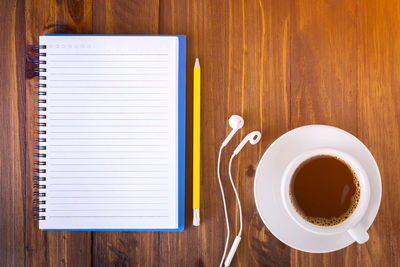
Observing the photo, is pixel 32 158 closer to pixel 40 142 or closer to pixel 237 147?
pixel 40 142

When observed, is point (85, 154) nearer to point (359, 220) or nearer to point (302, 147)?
point (302, 147)

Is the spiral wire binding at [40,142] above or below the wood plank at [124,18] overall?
below

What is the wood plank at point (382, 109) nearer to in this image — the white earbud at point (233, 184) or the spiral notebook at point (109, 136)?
the white earbud at point (233, 184)

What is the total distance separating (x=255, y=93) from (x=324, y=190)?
0.23 m

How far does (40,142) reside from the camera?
0.56 metres

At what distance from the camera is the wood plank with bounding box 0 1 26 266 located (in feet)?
1.88

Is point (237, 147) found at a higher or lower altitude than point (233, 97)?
lower

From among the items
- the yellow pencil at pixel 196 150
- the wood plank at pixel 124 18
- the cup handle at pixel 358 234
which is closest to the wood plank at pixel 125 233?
the wood plank at pixel 124 18

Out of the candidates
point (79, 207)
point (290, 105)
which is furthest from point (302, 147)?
point (79, 207)

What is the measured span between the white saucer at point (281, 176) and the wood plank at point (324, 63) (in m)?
0.08

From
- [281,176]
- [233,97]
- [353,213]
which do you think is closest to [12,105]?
[233,97]

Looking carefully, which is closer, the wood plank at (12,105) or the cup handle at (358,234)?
the cup handle at (358,234)

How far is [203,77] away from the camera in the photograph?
0.57m

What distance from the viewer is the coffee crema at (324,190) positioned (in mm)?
500
